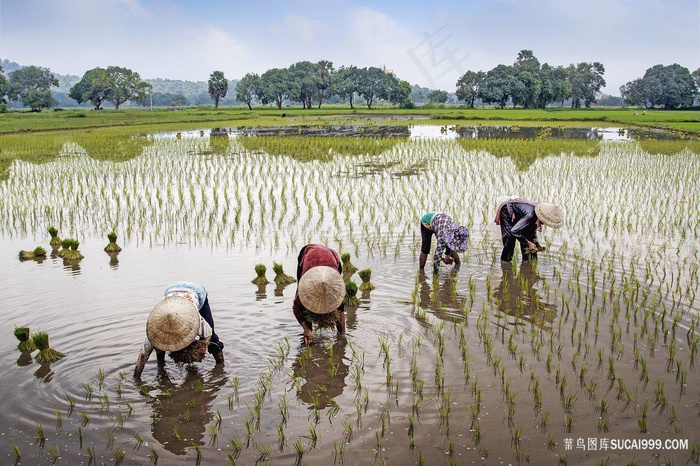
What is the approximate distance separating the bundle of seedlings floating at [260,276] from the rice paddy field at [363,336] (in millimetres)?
158

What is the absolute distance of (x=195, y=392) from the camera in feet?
13.1

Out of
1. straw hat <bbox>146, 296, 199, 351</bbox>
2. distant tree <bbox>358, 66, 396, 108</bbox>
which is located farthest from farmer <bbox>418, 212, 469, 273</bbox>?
distant tree <bbox>358, 66, 396, 108</bbox>

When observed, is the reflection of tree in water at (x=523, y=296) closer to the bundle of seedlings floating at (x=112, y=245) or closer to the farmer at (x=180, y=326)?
the farmer at (x=180, y=326)

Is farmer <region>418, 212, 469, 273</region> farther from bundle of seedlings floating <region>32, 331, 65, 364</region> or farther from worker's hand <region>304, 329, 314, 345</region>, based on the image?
bundle of seedlings floating <region>32, 331, 65, 364</region>

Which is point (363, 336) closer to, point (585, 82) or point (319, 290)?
point (319, 290)

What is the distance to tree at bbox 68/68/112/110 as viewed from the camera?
199 ft

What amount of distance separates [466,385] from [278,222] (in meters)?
5.34

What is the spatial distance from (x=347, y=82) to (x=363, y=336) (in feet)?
201

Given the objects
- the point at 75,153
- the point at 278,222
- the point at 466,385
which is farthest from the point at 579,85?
the point at 466,385

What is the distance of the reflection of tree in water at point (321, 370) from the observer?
3.96 meters

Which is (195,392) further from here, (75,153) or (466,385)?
(75,153)

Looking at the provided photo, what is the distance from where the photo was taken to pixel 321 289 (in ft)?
13.1

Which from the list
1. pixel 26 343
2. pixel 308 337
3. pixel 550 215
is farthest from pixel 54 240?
pixel 550 215

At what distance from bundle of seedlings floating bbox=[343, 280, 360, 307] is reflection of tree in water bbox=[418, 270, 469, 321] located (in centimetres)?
64
